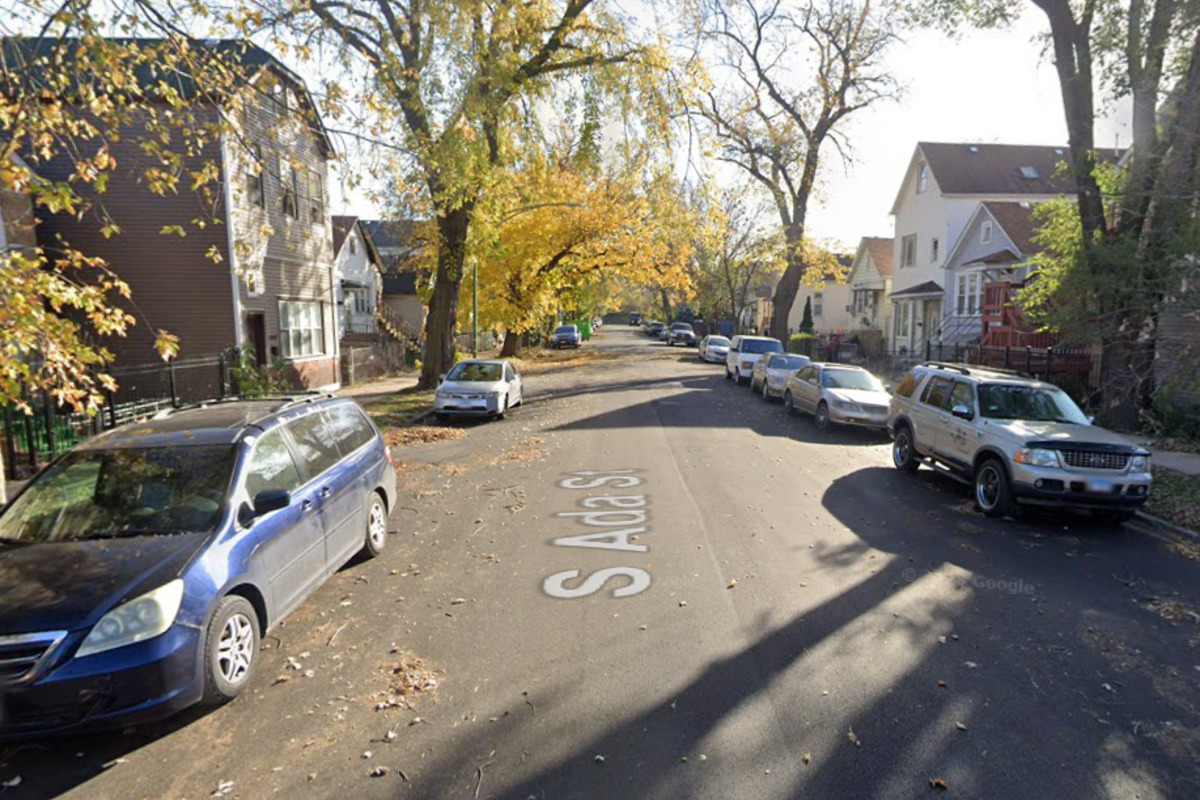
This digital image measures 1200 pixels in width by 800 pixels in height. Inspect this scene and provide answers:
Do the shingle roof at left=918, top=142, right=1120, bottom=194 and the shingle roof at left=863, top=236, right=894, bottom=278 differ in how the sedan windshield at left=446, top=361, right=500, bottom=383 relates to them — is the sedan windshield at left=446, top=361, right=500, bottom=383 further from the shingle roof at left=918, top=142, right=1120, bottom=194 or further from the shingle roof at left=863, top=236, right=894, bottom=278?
Answer: the shingle roof at left=863, top=236, right=894, bottom=278

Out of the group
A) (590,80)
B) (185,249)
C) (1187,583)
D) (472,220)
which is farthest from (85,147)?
(1187,583)

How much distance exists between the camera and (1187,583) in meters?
6.30

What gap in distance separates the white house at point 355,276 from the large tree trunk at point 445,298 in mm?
13705

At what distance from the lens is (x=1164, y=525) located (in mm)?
8062

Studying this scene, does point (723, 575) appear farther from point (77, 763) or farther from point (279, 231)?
point (279, 231)

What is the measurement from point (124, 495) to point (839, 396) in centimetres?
1358

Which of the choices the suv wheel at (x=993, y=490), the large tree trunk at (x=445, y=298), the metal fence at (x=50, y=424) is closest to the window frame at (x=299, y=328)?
the large tree trunk at (x=445, y=298)

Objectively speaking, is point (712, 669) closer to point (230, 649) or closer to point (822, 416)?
point (230, 649)

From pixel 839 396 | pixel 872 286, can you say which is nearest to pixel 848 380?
pixel 839 396

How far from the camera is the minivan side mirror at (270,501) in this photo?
4.63m

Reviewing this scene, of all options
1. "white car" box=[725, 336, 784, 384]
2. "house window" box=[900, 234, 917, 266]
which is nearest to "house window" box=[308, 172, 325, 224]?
"white car" box=[725, 336, 784, 384]

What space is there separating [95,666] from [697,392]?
20.3m

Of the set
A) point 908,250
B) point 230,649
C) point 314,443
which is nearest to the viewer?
point 230,649

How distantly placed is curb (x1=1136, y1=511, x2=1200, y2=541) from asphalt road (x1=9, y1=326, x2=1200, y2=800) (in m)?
0.26
